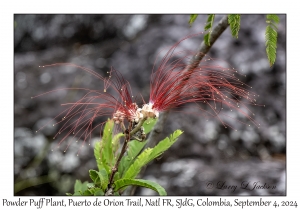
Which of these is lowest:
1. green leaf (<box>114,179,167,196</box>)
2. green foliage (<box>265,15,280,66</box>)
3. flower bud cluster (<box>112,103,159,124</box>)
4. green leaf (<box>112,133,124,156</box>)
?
green leaf (<box>114,179,167,196</box>)

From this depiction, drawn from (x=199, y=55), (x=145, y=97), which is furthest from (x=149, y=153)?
(x=145, y=97)

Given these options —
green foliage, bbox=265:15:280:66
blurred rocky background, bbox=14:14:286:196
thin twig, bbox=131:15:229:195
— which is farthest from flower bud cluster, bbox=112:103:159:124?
blurred rocky background, bbox=14:14:286:196

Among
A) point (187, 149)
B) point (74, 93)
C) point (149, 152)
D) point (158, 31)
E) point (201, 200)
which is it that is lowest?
point (201, 200)

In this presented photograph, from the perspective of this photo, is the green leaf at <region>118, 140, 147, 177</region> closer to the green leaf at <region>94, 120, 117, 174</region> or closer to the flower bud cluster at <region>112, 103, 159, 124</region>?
the green leaf at <region>94, 120, 117, 174</region>

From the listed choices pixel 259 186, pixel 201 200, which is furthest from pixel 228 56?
pixel 201 200

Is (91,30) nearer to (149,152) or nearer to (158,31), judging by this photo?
(158,31)

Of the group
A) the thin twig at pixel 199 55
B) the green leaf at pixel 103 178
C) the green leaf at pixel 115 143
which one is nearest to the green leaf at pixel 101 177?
the green leaf at pixel 103 178

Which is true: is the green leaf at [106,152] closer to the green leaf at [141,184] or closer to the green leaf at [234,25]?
the green leaf at [141,184]
